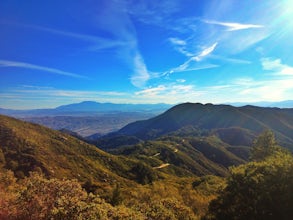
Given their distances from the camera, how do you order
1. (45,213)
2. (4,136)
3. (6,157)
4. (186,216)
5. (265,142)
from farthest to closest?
1. (4,136)
2. (6,157)
3. (265,142)
4. (186,216)
5. (45,213)

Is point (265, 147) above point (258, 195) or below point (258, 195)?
below

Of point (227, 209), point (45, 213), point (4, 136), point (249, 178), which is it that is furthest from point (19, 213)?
point (4, 136)

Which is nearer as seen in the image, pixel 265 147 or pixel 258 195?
pixel 258 195

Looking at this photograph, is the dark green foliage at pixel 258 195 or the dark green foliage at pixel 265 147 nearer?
the dark green foliage at pixel 258 195

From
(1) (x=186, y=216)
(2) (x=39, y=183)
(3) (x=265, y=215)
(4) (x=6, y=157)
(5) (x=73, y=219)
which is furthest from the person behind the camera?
(4) (x=6, y=157)

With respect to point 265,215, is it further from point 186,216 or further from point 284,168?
point 186,216

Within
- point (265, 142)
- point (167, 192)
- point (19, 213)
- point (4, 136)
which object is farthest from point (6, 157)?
point (19, 213)

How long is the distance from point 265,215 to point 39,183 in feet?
101

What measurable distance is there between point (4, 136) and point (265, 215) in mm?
199612

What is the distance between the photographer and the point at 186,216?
40.1m

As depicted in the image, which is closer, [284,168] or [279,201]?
[279,201]

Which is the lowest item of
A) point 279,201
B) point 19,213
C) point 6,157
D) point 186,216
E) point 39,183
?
point 6,157

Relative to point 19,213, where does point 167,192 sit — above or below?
below

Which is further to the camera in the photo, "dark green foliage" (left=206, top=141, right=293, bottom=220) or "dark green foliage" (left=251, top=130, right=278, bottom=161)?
"dark green foliage" (left=251, top=130, right=278, bottom=161)
